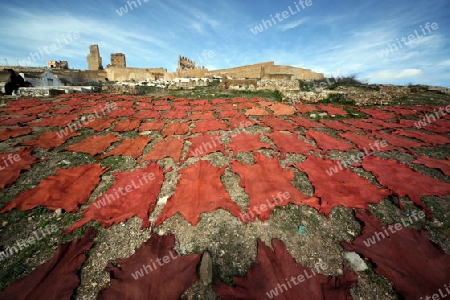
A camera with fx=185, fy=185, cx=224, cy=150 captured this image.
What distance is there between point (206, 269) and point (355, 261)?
1672 mm

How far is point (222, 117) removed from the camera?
7184mm

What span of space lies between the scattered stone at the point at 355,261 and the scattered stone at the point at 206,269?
155 centimetres

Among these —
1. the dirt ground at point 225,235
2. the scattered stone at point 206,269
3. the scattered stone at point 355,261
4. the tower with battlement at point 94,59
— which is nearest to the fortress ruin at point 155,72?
the tower with battlement at point 94,59

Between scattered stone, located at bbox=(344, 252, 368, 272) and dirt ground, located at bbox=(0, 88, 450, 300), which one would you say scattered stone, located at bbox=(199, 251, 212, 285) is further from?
scattered stone, located at bbox=(344, 252, 368, 272)

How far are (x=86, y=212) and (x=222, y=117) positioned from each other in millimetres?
5313

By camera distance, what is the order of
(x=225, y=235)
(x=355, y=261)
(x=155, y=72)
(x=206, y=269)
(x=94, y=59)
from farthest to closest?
(x=94, y=59)
(x=155, y=72)
(x=225, y=235)
(x=355, y=261)
(x=206, y=269)

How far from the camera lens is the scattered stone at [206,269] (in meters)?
1.91

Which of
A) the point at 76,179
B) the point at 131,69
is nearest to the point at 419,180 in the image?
the point at 76,179

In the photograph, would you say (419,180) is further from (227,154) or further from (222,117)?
(222,117)

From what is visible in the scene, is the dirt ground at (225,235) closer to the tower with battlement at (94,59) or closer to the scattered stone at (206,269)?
the scattered stone at (206,269)

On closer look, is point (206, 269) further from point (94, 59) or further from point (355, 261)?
point (94, 59)

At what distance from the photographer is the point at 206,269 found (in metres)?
1.98

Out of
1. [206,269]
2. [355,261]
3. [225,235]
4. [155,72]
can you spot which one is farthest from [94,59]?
Answer: [355,261]

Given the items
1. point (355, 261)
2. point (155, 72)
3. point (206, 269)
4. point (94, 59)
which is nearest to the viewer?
point (206, 269)
